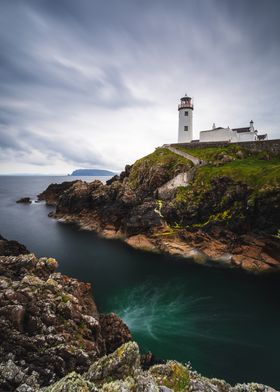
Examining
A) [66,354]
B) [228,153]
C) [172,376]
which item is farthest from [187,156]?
[172,376]

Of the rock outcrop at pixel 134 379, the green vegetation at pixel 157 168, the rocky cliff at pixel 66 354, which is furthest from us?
the green vegetation at pixel 157 168

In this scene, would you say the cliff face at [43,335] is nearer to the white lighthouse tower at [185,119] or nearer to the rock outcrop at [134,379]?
the rock outcrop at [134,379]

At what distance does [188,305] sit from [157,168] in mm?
34811

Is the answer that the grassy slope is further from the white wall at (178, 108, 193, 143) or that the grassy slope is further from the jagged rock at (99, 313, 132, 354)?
the jagged rock at (99, 313, 132, 354)

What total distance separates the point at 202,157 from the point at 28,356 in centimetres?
5281

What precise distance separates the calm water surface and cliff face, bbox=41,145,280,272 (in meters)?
4.36

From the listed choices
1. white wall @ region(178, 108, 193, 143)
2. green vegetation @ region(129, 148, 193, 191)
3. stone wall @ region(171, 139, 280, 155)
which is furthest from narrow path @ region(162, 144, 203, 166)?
white wall @ region(178, 108, 193, 143)

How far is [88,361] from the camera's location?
1479 cm

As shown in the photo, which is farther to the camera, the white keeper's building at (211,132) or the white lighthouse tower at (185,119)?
the white lighthouse tower at (185,119)

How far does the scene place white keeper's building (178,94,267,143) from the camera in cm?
6562

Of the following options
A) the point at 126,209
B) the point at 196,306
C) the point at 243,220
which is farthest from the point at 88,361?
the point at 126,209

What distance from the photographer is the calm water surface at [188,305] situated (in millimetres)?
21250

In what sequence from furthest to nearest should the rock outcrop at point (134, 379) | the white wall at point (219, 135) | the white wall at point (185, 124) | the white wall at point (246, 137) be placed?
the white wall at point (185, 124) < the white wall at point (246, 137) < the white wall at point (219, 135) < the rock outcrop at point (134, 379)

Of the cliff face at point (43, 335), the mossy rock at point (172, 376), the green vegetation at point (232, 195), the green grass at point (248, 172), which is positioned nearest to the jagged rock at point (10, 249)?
the cliff face at point (43, 335)
